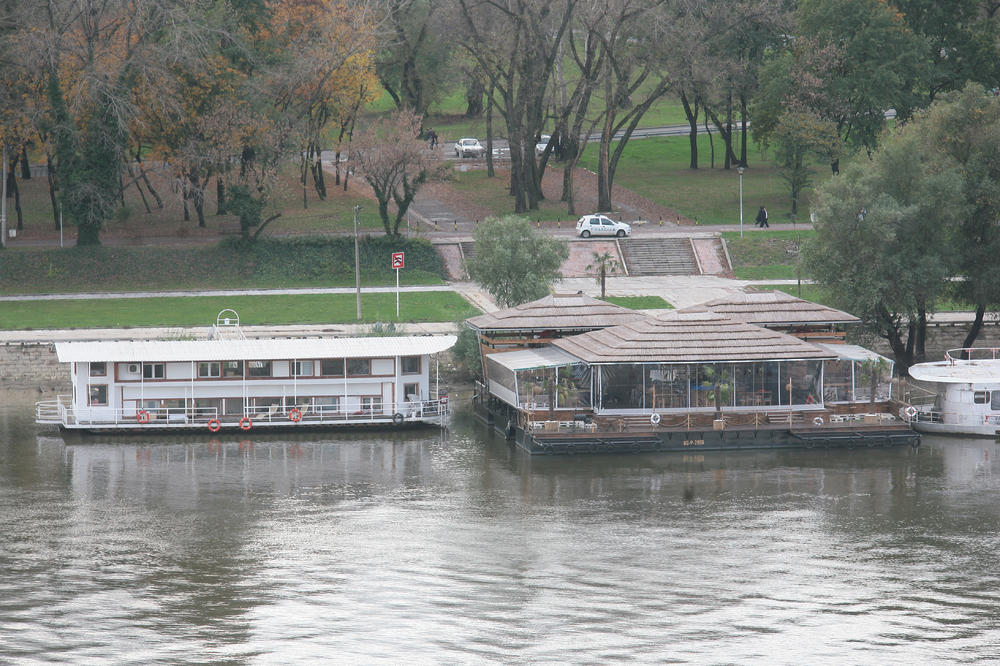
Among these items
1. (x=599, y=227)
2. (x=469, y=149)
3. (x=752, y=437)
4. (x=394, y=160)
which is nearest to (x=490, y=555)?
(x=752, y=437)

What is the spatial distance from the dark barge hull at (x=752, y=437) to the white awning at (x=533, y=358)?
2.72m

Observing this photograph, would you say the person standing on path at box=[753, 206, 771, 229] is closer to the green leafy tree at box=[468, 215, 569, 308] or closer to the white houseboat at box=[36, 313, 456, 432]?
the green leafy tree at box=[468, 215, 569, 308]

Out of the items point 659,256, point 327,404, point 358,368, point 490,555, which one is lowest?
point 490,555

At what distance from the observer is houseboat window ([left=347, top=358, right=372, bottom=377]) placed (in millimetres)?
49469

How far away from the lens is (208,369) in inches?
1922

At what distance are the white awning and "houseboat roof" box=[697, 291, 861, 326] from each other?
697 centimetres

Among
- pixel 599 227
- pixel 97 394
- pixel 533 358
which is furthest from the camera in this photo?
pixel 599 227

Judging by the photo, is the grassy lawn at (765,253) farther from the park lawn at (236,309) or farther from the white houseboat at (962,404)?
the white houseboat at (962,404)

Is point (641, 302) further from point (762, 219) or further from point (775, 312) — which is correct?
point (762, 219)

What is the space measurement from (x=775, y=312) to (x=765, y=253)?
27535mm

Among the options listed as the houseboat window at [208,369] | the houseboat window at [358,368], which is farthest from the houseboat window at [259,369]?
the houseboat window at [358,368]

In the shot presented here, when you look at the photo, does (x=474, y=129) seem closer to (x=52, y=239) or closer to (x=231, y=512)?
(x=52, y=239)

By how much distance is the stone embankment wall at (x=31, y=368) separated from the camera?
5753 cm

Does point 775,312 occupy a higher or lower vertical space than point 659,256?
lower
